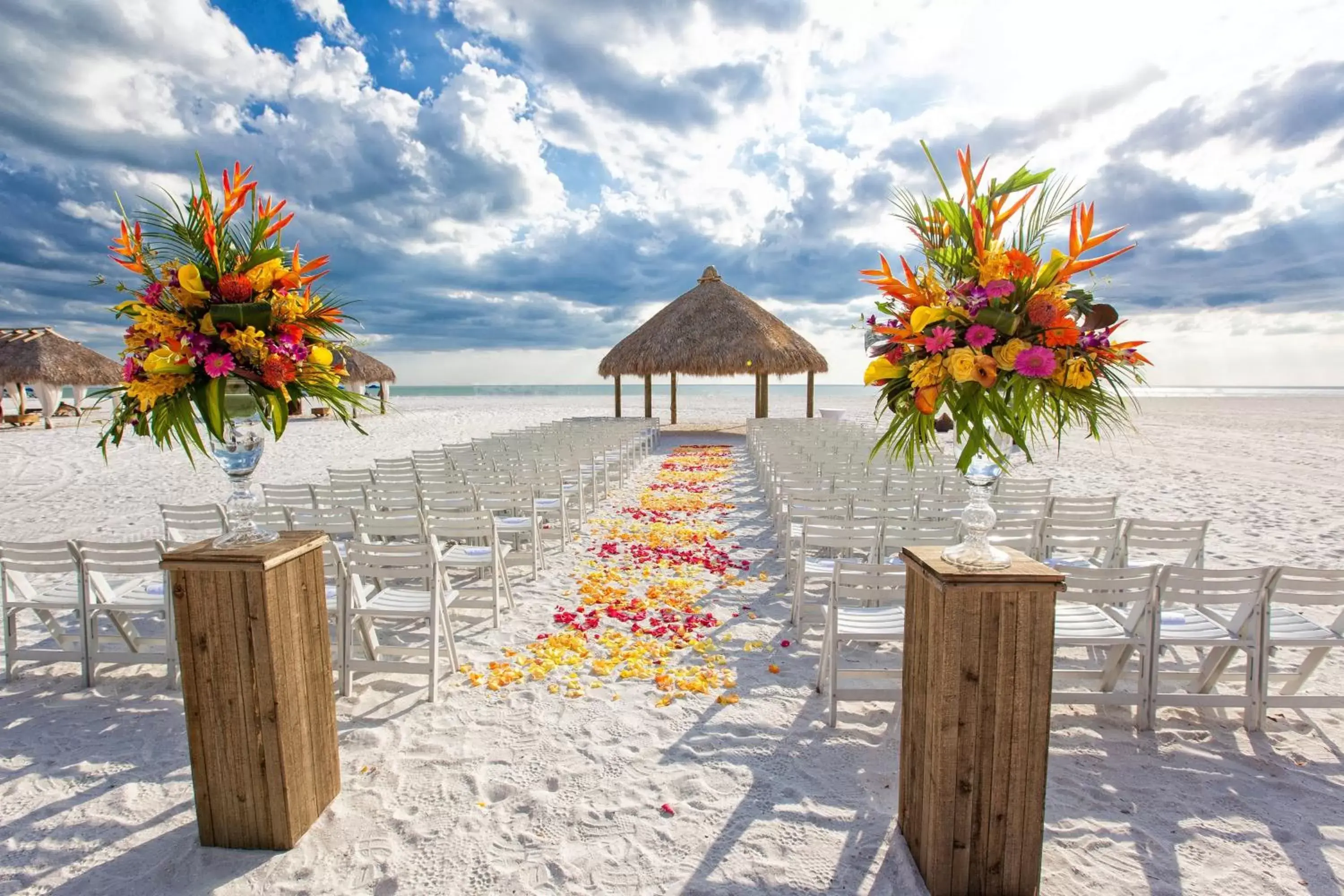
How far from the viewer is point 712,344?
1936 cm

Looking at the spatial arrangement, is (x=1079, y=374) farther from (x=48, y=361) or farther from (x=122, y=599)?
(x=48, y=361)

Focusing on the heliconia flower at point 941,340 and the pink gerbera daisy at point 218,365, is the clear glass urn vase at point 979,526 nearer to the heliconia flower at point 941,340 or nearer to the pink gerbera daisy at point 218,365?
the heliconia flower at point 941,340

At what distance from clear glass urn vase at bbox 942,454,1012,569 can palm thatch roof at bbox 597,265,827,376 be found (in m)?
16.9

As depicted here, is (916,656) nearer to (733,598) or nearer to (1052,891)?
(1052,891)

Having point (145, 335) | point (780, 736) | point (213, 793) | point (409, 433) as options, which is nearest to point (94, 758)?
point (213, 793)

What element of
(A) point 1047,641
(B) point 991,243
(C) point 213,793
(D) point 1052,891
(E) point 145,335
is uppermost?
(B) point 991,243

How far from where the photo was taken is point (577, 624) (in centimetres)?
A: 463

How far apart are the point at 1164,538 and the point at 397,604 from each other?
5.47 meters

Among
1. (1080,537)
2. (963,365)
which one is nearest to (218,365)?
(963,365)

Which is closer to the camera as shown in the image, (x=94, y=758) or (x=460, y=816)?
(x=460, y=816)

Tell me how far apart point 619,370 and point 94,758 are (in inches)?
690

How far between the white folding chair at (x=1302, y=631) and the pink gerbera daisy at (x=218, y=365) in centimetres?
471

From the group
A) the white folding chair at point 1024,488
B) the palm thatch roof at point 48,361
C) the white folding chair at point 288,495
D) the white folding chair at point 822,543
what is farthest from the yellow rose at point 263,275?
the palm thatch roof at point 48,361

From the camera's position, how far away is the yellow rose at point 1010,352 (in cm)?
197
